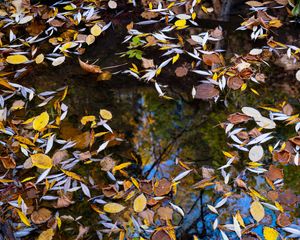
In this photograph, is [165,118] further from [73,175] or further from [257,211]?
[257,211]

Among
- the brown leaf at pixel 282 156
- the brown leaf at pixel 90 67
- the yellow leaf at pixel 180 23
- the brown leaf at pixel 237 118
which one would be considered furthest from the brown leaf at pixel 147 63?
the brown leaf at pixel 282 156

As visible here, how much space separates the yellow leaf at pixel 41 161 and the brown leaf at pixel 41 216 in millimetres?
252

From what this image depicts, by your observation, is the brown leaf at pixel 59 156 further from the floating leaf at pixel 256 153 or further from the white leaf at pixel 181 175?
the floating leaf at pixel 256 153

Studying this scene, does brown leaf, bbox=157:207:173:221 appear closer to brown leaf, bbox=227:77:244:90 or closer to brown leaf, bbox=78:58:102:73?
brown leaf, bbox=227:77:244:90

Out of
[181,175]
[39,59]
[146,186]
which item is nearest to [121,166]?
[146,186]

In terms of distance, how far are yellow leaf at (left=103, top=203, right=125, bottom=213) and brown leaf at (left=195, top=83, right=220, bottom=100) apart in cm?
87

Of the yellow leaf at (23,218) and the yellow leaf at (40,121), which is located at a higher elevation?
the yellow leaf at (40,121)

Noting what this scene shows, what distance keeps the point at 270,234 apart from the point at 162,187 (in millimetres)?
552

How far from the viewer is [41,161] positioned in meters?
2.07

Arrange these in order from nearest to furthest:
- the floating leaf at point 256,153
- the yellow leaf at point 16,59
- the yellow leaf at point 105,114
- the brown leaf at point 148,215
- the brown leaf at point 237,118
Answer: the brown leaf at point 148,215 → the floating leaf at point 256,153 → the brown leaf at point 237,118 → the yellow leaf at point 105,114 → the yellow leaf at point 16,59

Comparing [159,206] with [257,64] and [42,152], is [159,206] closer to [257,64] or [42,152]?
[42,152]

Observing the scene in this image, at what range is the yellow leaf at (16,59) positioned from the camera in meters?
2.65

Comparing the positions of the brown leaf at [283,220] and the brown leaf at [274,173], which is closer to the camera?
the brown leaf at [283,220]

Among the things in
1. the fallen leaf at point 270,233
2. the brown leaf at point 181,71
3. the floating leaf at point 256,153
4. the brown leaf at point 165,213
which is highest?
the brown leaf at point 181,71
